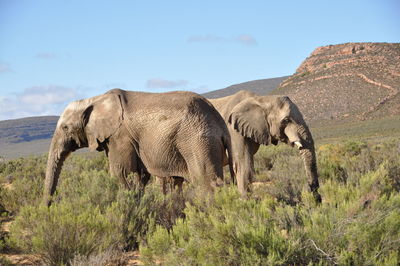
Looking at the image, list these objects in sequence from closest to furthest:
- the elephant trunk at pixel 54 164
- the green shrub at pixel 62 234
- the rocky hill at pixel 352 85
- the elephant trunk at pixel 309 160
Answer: the green shrub at pixel 62 234, the elephant trunk at pixel 54 164, the elephant trunk at pixel 309 160, the rocky hill at pixel 352 85

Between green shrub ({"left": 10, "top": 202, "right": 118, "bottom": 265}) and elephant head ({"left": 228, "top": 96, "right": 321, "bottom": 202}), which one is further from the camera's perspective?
elephant head ({"left": 228, "top": 96, "right": 321, "bottom": 202})

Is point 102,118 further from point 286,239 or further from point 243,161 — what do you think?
point 286,239

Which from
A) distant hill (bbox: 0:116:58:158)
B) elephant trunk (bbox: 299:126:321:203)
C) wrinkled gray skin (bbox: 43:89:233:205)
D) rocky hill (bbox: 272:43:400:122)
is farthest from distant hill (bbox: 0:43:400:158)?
wrinkled gray skin (bbox: 43:89:233:205)

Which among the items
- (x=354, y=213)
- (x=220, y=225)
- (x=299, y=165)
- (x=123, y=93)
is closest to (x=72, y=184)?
(x=123, y=93)

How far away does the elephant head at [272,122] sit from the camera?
9445mm

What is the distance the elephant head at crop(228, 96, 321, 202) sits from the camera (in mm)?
9445

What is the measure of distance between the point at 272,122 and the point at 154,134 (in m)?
3.52

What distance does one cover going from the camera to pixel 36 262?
548cm

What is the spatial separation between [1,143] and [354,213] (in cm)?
11944

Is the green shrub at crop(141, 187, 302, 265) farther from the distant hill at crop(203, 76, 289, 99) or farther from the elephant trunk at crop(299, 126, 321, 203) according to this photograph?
the distant hill at crop(203, 76, 289, 99)

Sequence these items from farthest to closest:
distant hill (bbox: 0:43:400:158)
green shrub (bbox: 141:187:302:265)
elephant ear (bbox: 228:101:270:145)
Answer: distant hill (bbox: 0:43:400:158) < elephant ear (bbox: 228:101:270:145) < green shrub (bbox: 141:187:302:265)

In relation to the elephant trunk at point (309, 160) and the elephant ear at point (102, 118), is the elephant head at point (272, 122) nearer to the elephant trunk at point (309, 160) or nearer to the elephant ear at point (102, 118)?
the elephant trunk at point (309, 160)

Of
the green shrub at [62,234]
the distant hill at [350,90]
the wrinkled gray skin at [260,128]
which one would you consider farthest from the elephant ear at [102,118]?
the distant hill at [350,90]

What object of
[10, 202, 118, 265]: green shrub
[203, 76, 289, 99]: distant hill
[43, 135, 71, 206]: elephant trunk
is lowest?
[10, 202, 118, 265]: green shrub
